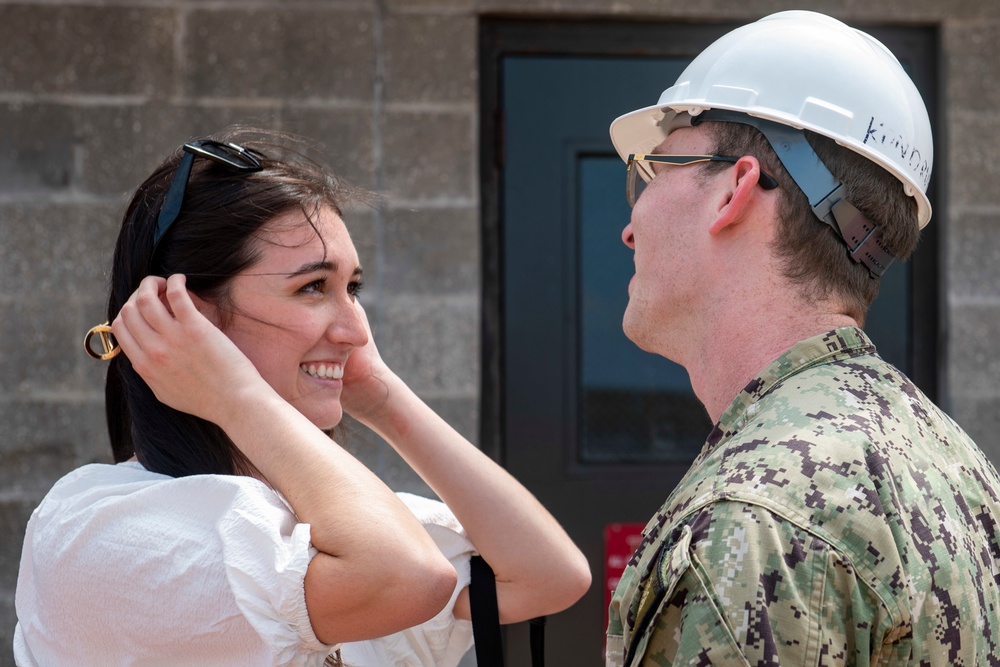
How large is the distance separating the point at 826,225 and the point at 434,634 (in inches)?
41.4

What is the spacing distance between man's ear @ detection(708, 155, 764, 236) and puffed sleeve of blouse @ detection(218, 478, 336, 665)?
0.73 metres

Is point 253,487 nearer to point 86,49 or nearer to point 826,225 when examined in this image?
point 826,225

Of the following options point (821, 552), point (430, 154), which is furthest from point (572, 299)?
point (821, 552)

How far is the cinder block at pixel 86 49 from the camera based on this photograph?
11.3 ft

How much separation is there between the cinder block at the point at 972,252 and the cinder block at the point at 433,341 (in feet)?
5.30

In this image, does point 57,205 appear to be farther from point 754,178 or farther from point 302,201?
point 754,178

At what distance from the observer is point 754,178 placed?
1403 mm

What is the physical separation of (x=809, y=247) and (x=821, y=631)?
1.71ft

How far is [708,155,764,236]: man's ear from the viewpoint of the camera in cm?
140

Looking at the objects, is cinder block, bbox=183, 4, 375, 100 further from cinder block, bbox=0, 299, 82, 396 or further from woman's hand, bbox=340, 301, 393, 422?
woman's hand, bbox=340, 301, 393, 422

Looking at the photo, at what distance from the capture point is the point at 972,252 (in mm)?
3605

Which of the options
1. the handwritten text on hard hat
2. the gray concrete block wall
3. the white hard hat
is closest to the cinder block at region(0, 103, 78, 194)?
the gray concrete block wall

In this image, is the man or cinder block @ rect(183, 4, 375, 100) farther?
cinder block @ rect(183, 4, 375, 100)

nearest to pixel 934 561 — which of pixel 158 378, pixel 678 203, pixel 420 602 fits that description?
pixel 678 203
